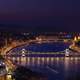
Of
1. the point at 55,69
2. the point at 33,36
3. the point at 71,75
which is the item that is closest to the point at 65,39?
the point at 33,36

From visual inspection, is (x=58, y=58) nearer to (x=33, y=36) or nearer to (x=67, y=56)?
(x=67, y=56)

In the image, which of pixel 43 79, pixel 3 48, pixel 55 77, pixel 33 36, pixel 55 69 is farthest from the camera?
pixel 33 36

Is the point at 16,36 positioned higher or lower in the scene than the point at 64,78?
higher

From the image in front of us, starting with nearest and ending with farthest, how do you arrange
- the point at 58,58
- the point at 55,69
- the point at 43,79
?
the point at 43,79, the point at 55,69, the point at 58,58

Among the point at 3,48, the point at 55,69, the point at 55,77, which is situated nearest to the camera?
the point at 55,77

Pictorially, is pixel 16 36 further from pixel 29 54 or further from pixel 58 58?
pixel 58 58

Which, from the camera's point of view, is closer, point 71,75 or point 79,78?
point 79,78

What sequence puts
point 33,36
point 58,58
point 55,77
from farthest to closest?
point 33,36 → point 58,58 → point 55,77

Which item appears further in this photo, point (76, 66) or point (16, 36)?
point (16, 36)

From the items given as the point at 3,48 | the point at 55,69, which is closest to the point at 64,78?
the point at 55,69
